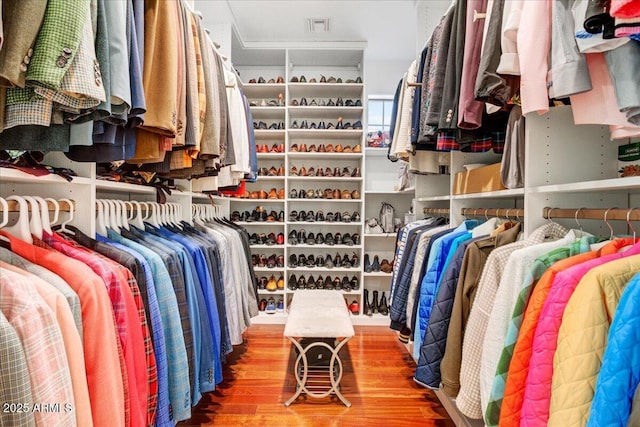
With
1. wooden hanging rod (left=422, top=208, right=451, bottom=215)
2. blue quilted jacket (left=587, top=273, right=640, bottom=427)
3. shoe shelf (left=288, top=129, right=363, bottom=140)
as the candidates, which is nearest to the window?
shoe shelf (left=288, top=129, right=363, bottom=140)

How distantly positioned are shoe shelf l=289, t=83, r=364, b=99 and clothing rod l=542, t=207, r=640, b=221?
115 inches

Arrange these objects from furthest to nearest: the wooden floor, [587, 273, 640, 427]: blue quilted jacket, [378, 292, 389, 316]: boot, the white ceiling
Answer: [378, 292, 389, 316]: boot
the white ceiling
the wooden floor
[587, 273, 640, 427]: blue quilted jacket

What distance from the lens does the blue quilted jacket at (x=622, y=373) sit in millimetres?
773

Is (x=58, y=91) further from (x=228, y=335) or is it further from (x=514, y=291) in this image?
(x=228, y=335)

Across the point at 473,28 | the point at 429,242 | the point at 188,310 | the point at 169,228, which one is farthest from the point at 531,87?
the point at 169,228

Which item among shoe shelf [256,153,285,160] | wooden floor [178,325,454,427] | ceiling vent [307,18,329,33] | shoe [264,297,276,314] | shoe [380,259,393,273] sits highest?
ceiling vent [307,18,329,33]

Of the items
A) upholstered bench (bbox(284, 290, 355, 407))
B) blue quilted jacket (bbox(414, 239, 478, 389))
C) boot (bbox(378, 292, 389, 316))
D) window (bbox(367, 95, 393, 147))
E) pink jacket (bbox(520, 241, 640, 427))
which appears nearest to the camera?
pink jacket (bbox(520, 241, 640, 427))

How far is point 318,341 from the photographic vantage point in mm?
2521

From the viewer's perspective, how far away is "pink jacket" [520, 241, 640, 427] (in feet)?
3.24

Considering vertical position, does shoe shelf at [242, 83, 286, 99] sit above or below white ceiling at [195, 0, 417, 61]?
below

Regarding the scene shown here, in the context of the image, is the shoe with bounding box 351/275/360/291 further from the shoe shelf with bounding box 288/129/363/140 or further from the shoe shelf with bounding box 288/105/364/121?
the shoe shelf with bounding box 288/105/364/121

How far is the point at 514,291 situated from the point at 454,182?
1.33 m

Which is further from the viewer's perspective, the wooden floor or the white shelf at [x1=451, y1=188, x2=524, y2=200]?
the wooden floor

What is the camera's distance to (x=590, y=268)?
1007 mm
